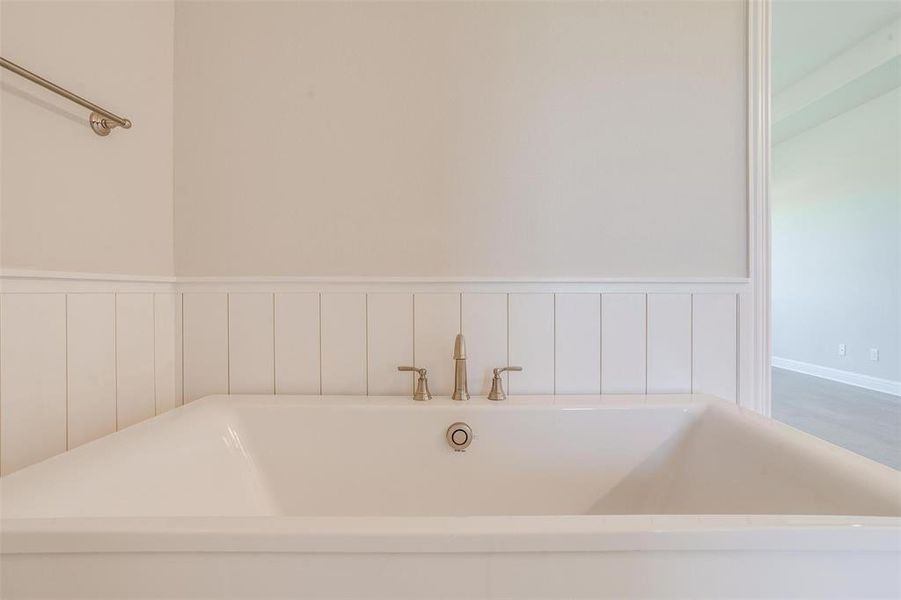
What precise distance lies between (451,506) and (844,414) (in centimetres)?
331

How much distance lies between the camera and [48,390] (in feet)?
2.73

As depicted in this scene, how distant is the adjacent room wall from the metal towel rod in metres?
4.87

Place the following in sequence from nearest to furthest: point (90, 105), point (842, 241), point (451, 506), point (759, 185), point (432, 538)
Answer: point (432, 538) → point (90, 105) → point (451, 506) → point (759, 185) → point (842, 241)

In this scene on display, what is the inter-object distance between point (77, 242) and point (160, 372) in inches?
16.4

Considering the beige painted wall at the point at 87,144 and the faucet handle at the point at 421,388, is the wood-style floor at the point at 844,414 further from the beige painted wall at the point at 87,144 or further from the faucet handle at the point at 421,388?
the beige painted wall at the point at 87,144

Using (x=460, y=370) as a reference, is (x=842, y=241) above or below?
above

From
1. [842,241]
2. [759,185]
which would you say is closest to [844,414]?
[842,241]

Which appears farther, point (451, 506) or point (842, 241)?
point (842, 241)

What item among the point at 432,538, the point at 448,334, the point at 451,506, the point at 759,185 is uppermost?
the point at 759,185

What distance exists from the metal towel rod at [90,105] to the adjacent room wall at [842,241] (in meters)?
4.87

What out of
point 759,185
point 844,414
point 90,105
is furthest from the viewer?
point 844,414

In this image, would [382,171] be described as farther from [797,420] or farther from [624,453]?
[797,420]

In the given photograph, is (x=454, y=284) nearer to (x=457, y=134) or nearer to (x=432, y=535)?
(x=457, y=134)

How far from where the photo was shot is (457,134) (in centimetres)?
121
